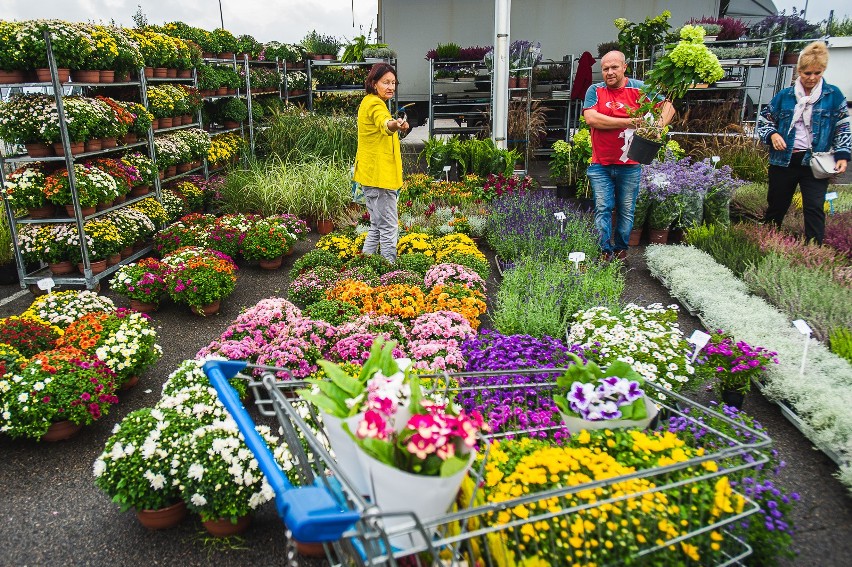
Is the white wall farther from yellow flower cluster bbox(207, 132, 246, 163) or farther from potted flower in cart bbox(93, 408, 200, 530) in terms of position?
potted flower in cart bbox(93, 408, 200, 530)

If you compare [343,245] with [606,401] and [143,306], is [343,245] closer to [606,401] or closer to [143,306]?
[143,306]

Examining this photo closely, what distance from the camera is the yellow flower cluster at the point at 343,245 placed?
6016 millimetres

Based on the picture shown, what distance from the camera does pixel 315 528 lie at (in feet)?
4.06

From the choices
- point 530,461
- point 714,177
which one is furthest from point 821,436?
point 714,177

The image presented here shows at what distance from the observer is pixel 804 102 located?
18.0 ft

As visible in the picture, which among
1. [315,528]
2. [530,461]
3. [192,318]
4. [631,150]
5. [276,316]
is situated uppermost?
[631,150]

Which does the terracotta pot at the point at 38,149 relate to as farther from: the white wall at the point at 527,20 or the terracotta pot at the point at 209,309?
the white wall at the point at 527,20

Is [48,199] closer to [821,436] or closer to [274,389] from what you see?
[274,389]

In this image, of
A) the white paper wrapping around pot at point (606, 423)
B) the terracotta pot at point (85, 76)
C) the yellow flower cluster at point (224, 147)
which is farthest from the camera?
the yellow flower cluster at point (224, 147)

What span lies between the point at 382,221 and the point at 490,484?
4.04 m

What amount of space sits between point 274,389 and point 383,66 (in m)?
4.08

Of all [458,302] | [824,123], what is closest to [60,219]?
[458,302]

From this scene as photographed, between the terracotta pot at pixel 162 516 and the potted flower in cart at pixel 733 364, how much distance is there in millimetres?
2825

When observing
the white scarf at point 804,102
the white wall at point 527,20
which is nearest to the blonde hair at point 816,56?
the white scarf at point 804,102
